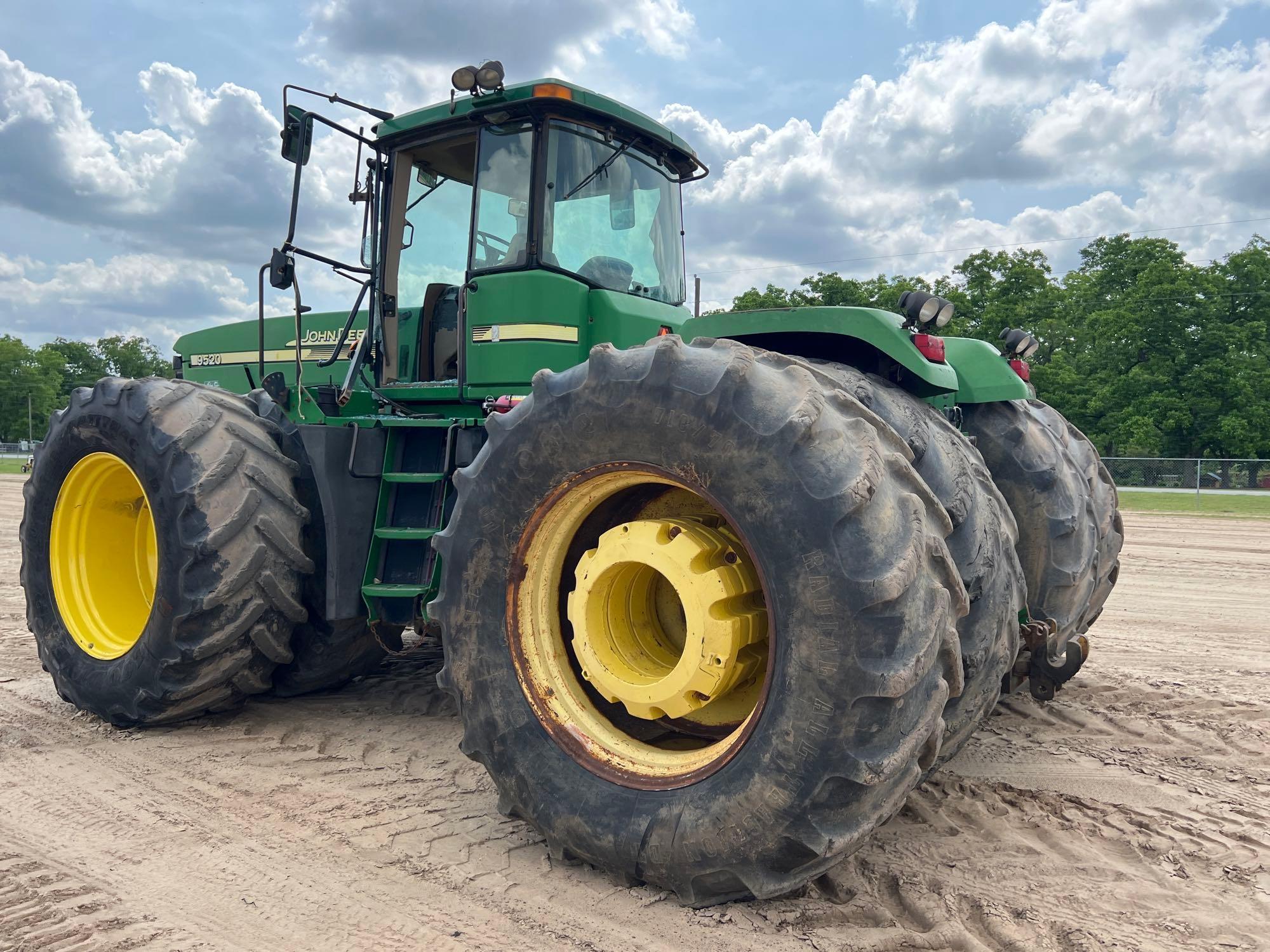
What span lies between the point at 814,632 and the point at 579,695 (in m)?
1.00

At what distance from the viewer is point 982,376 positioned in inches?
175

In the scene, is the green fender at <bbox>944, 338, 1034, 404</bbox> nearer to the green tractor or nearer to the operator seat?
the green tractor

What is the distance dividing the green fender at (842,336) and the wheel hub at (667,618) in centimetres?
98

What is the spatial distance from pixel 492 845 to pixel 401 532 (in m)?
1.56

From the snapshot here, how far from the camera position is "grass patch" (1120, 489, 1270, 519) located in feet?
68.9

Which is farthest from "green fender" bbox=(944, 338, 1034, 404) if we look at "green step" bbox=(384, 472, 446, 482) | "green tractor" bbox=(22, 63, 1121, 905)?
"green step" bbox=(384, 472, 446, 482)

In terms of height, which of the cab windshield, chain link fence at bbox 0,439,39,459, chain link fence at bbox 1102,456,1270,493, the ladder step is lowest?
chain link fence at bbox 0,439,39,459

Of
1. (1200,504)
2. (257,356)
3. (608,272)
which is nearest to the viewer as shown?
(608,272)

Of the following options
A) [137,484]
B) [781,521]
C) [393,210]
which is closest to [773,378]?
[781,521]

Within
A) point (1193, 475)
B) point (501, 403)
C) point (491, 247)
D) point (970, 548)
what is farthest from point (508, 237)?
point (1193, 475)

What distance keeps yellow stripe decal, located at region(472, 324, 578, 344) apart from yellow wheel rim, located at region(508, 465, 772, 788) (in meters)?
1.45

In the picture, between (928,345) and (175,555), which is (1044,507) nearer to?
(928,345)

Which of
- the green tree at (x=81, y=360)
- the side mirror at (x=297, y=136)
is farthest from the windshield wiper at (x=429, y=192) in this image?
the green tree at (x=81, y=360)

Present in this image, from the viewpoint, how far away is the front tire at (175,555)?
427cm
